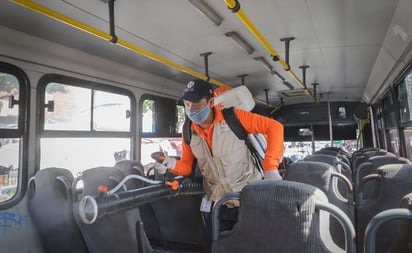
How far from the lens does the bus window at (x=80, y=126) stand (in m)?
2.85

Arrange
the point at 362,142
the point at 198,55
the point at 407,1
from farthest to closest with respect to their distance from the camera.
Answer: the point at 362,142 → the point at 198,55 → the point at 407,1

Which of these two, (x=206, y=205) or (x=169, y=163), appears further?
(x=169, y=163)

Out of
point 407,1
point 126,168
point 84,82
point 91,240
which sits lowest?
point 91,240

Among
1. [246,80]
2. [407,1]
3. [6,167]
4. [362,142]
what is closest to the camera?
[407,1]

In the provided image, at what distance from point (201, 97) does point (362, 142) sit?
23.9 feet

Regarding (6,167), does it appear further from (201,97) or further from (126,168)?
(201,97)

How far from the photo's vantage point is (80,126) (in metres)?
3.13

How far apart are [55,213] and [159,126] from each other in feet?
8.13

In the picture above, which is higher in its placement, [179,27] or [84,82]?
[179,27]

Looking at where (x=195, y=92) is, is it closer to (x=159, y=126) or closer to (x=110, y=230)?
(x=110, y=230)

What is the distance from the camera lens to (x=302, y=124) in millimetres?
8094

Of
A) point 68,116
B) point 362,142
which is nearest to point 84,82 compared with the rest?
point 68,116

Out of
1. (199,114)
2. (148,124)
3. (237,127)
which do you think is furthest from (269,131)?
(148,124)

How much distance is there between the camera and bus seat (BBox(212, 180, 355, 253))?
0.96m
